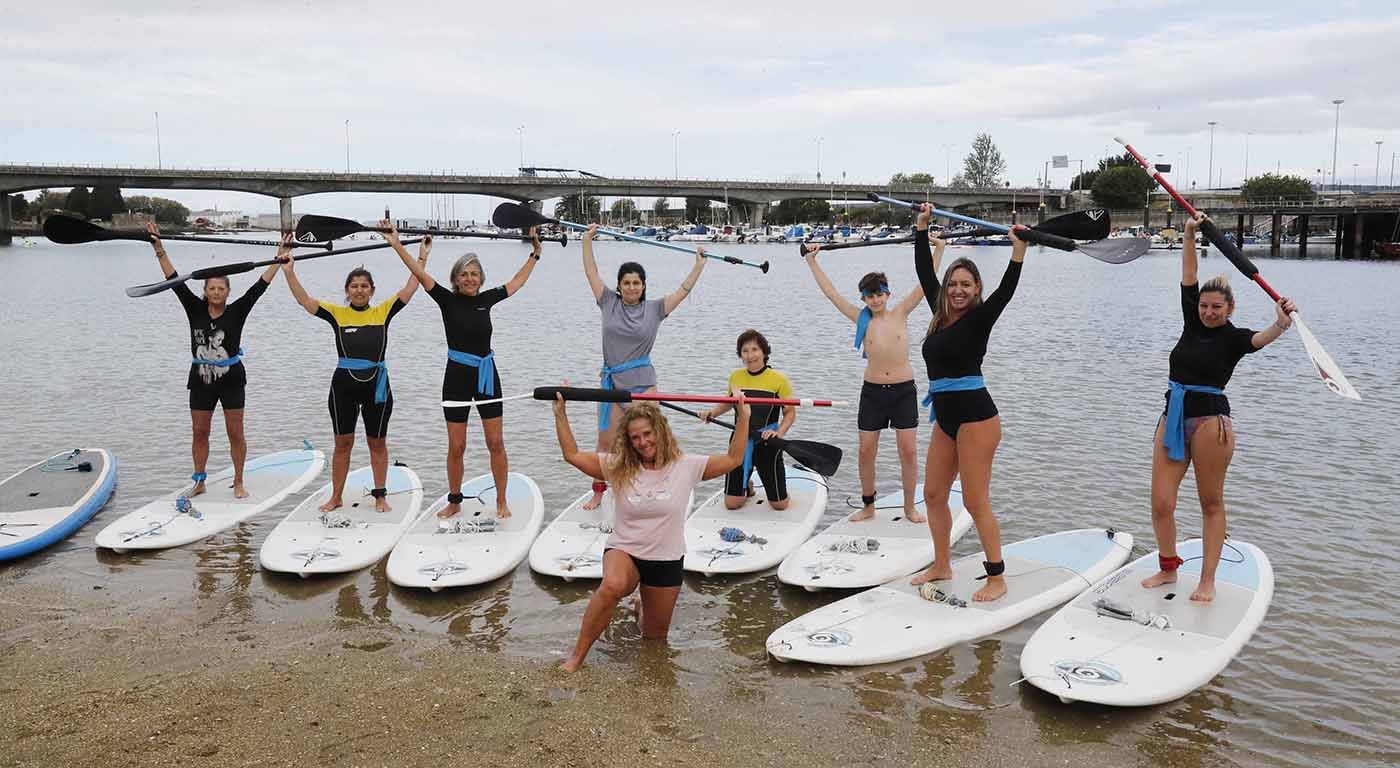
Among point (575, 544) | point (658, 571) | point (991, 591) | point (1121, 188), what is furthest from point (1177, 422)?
point (1121, 188)

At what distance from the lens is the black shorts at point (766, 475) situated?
7.89m

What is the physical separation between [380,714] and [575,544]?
8.03 feet

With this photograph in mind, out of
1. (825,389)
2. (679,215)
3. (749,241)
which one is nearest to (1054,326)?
(825,389)

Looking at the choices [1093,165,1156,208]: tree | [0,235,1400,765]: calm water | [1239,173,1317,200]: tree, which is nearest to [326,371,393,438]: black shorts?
[0,235,1400,765]: calm water

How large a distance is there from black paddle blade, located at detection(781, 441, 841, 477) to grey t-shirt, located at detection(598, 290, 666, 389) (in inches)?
47.8

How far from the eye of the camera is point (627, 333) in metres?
7.36

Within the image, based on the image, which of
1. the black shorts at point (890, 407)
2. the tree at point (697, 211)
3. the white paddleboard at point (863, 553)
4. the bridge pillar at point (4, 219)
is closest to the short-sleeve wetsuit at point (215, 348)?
the white paddleboard at point (863, 553)

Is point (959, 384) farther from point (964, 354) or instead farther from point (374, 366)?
point (374, 366)

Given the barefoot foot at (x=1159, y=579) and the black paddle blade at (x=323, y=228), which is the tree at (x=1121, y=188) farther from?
the barefoot foot at (x=1159, y=579)

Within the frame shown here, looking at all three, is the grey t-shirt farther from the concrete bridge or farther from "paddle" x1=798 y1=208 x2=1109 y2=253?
the concrete bridge

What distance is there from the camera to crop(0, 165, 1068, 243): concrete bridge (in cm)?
6444

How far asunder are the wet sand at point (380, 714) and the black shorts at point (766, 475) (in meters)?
2.82

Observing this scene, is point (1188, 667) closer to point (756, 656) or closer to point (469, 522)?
point (756, 656)

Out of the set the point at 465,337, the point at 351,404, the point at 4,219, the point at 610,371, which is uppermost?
the point at 4,219
